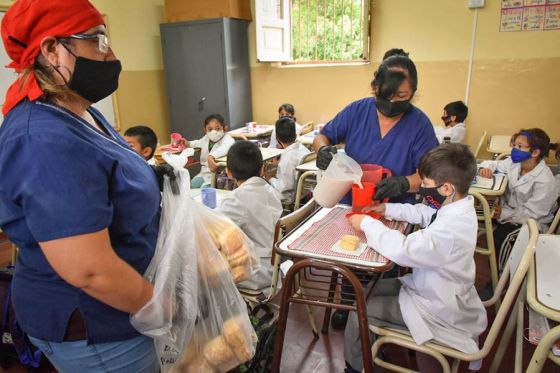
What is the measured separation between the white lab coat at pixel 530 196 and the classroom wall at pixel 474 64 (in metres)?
1.71

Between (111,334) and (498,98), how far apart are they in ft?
15.9

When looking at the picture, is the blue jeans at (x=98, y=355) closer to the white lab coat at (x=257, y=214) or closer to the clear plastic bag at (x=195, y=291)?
the clear plastic bag at (x=195, y=291)

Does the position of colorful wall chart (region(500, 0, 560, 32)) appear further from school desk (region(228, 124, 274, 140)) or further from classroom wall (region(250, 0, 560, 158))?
school desk (region(228, 124, 274, 140))

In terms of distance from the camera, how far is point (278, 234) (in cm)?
164

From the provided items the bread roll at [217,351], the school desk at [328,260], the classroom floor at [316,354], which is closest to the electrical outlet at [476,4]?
the classroom floor at [316,354]

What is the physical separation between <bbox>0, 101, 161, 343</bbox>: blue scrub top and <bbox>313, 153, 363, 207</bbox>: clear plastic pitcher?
2.46 feet

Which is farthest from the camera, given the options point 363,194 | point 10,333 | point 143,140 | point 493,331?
point 143,140

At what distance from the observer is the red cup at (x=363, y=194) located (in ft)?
5.21

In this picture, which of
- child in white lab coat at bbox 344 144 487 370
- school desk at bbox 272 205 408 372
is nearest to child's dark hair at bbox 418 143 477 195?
child in white lab coat at bbox 344 144 487 370

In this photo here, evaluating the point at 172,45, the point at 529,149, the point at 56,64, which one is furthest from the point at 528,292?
the point at 172,45

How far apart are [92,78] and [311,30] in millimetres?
4996

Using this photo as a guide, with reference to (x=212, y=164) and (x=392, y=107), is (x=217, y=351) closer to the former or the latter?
→ (x=392, y=107)

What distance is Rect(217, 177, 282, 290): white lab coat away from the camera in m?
1.97

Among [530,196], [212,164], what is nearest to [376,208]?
[530,196]
